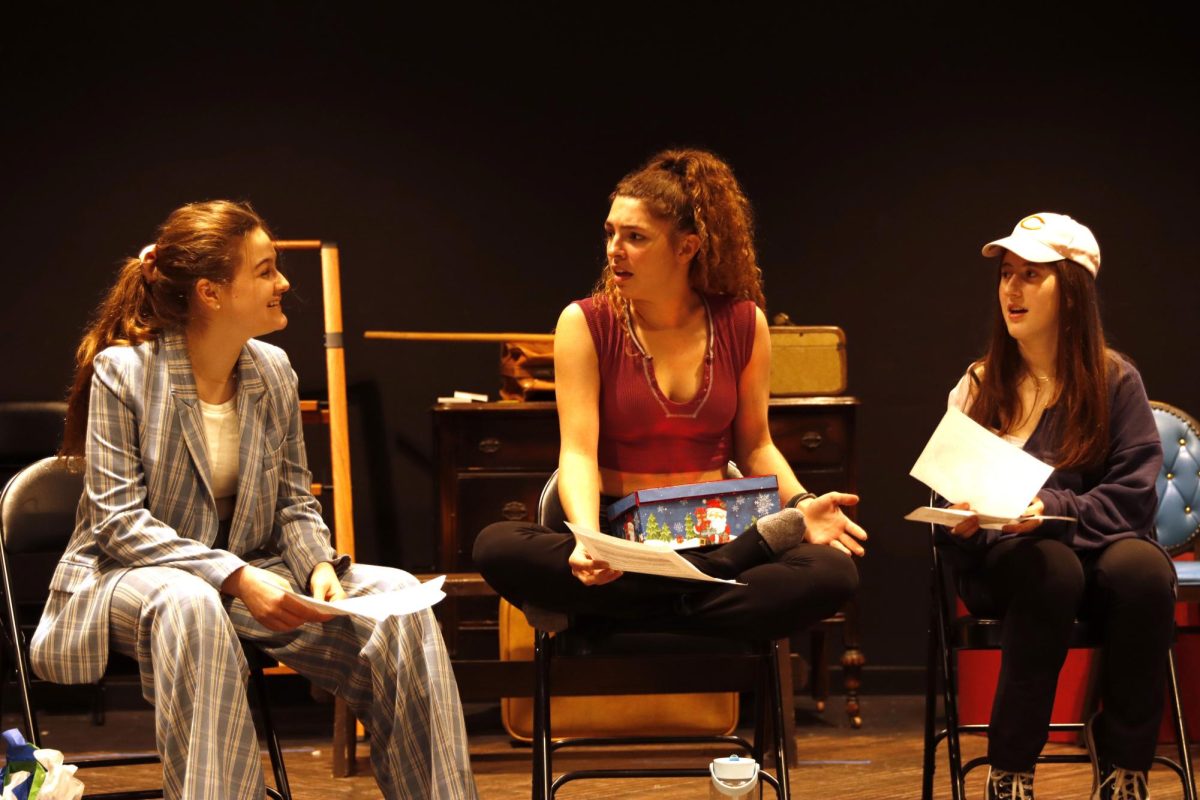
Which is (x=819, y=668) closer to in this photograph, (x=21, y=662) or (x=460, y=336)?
(x=460, y=336)

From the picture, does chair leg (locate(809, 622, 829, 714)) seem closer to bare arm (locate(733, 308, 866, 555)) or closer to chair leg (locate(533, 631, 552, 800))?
bare arm (locate(733, 308, 866, 555))

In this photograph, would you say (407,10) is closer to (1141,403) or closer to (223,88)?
(223,88)

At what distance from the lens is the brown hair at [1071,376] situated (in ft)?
10.2

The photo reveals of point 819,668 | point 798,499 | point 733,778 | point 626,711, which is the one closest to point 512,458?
point 626,711

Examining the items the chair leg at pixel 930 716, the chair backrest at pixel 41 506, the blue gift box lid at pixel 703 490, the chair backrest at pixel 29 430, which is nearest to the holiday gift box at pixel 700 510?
the blue gift box lid at pixel 703 490

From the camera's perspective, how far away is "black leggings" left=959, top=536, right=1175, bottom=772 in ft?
9.38

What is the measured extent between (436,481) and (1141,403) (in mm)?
2131

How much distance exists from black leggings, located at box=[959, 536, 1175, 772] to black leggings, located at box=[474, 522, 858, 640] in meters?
0.37

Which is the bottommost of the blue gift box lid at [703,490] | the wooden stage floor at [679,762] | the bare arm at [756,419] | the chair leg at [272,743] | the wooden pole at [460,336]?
the wooden stage floor at [679,762]

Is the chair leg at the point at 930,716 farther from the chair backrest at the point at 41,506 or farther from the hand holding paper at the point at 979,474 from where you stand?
the chair backrest at the point at 41,506

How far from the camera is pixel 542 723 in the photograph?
283cm

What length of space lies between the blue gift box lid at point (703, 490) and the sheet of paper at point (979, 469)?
31 cm

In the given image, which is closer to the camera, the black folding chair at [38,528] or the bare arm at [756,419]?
the black folding chair at [38,528]

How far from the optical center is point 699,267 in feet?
10.6
